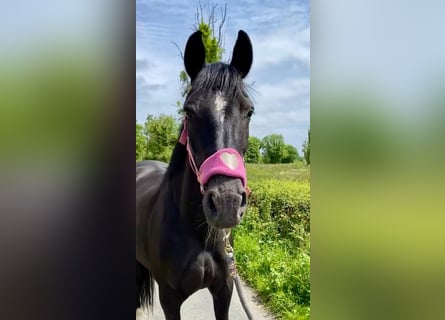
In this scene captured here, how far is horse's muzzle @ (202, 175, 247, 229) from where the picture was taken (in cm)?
110

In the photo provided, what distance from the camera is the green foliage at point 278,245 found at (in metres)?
1.40

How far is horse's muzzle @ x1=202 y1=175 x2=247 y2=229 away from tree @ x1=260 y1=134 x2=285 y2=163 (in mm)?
249

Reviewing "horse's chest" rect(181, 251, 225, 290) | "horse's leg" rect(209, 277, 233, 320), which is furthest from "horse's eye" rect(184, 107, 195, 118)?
"horse's leg" rect(209, 277, 233, 320)

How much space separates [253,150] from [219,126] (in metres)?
0.21

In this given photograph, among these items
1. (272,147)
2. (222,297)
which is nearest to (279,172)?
(272,147)

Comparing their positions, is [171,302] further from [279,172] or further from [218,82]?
[218,82]

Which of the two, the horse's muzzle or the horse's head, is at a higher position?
the horse's head

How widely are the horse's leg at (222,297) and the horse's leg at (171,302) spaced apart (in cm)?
12

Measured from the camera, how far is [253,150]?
4.34ft
